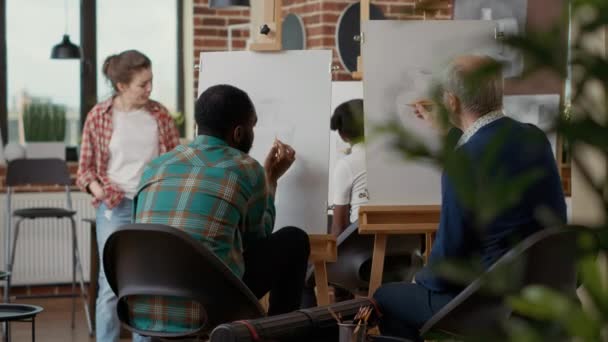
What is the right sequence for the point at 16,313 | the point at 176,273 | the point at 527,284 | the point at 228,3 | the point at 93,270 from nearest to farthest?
the point at 527,284 → the point at 176,273 → the point at 16,313 → the point at 93,270 → the point at 228,3

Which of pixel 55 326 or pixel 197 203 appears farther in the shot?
pixel 55 326

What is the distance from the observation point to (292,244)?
3.43m

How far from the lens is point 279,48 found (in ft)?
14.0

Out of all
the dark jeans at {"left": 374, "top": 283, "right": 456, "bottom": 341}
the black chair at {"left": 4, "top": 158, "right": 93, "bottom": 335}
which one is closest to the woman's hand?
the dark jeans at {"left": 374, "top": 283, "right": 456, "bottom": 341}

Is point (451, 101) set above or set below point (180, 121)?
above

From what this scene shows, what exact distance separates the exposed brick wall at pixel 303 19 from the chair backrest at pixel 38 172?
60.3 inches

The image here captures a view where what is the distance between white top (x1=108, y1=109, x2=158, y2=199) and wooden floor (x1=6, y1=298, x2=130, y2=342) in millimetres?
1577

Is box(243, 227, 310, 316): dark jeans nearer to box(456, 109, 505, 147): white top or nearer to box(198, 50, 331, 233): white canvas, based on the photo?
box(198, 50, 331, 233): white canvas

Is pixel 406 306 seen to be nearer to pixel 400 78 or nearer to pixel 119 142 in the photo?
pixel 400 78

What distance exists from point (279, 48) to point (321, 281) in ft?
3.18

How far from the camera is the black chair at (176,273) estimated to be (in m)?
2.94

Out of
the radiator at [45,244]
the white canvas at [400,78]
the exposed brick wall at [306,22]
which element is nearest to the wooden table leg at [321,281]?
the white canvas at [400,78]

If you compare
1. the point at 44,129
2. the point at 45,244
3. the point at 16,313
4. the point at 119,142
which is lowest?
the point at 45,244

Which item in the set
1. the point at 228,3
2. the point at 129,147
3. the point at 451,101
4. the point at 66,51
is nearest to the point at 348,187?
the point at 129,147
